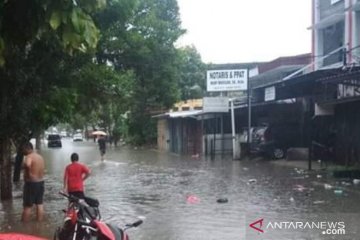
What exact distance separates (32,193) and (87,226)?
6.24 m

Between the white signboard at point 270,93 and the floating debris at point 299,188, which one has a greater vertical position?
the white signboard at point 270,93

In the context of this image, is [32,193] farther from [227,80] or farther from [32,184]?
[227,80]

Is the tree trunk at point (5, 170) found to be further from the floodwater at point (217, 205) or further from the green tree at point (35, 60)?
the floodwater at point (217, 205)

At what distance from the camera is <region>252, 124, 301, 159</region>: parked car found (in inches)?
1149

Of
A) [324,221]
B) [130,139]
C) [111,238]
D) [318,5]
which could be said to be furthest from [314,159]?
[130,139]

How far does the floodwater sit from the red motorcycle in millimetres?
3720

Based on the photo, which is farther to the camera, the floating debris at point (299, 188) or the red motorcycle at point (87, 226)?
the floating debris at point (299, 188)

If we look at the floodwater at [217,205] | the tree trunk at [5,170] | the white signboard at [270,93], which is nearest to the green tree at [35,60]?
the tree trunk at [5,170]

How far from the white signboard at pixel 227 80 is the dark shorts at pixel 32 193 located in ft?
72.6

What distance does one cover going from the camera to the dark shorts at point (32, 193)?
37.5 feet

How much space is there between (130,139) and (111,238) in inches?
2222

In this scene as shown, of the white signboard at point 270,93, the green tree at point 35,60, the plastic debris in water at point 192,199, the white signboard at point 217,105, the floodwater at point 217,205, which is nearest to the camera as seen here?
the green tree at point 35,60

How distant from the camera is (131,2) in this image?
48.8 feet

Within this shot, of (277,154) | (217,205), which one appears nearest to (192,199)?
Result: (217,205)
